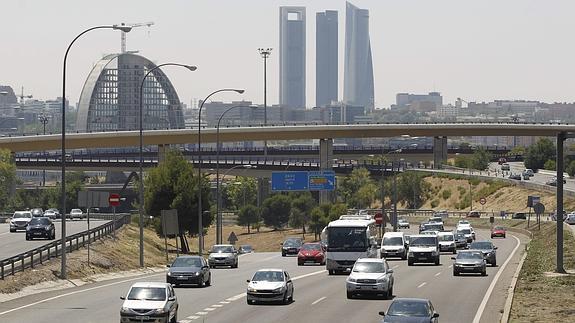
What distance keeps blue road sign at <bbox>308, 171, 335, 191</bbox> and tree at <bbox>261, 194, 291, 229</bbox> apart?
24.9m

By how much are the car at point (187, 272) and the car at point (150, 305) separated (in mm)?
14147

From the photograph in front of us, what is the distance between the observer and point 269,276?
43594 mm

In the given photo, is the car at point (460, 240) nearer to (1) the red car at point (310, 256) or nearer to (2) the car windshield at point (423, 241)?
(1) the red car at point (310, 256)

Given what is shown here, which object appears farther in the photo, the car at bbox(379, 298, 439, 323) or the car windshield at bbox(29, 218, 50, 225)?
the car windshield at bbox(29, 218, 50, 225)

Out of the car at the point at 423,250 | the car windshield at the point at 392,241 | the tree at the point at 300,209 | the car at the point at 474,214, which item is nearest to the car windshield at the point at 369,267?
the car at the point at 423,250

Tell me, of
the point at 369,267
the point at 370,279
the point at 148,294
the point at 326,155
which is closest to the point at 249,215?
the point at 326,155

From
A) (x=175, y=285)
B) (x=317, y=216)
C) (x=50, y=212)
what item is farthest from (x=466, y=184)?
(x=175, y=285)

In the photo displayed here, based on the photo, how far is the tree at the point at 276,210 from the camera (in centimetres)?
15338

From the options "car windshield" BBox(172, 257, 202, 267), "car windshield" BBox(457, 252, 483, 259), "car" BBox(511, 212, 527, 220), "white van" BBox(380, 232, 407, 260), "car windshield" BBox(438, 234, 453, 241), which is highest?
"car windshield" BBox(172, 257, 202, 267)

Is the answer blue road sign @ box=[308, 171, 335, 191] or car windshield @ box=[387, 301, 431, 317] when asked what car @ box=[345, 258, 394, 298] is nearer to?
car windshield @ box=[387, 301, 431, 317]

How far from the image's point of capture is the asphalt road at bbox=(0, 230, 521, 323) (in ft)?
125

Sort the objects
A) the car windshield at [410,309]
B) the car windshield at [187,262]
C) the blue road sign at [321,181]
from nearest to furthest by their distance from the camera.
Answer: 1. the car windshield at [410,309]
2. the car windshield at [187,262]
3. the blue road sign at [321,181]

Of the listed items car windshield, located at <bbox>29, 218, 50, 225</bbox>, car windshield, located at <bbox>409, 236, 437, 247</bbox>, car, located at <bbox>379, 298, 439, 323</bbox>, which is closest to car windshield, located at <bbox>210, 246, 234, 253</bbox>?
car windshield, located at <bbox>409, 236, 437, 247</bbox>

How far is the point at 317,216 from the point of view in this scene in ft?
418
